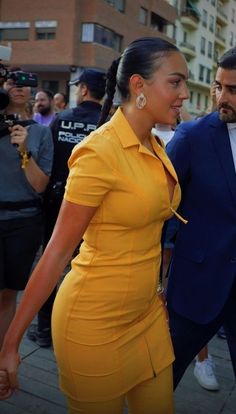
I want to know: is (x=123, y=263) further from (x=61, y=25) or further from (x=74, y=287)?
(x=61, y=25)

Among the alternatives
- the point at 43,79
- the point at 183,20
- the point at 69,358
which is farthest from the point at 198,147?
the point at 183,20

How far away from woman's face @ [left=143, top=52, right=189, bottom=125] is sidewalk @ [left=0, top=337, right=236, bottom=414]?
1.79m

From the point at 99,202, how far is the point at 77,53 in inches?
1188

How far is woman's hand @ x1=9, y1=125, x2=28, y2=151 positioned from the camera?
104 inches

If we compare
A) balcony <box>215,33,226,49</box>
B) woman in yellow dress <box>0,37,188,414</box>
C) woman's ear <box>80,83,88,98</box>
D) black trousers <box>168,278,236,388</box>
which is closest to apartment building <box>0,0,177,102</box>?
balcony <box>215,33,226,49</box>

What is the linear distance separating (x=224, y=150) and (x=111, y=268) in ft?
2.75

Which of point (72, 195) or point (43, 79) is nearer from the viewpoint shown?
point (72, 195)

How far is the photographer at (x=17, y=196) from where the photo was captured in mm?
2691

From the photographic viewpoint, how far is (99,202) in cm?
149

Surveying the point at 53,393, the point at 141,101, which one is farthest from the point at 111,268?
the point at 53,393

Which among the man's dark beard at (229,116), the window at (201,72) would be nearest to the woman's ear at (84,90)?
the man's dark beard at (229,116)

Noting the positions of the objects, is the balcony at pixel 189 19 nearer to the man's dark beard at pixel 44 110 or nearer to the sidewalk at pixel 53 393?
the man's dark beard at pixel 44 110

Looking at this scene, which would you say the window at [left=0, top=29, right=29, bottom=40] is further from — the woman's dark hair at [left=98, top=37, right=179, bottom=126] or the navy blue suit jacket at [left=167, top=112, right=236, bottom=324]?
the woman's dark hair at [left=98, top=37, right=179, bottom=126]

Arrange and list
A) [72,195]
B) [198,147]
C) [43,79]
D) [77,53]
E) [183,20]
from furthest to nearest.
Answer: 1. [183,20]
2. [43,79]
3. [77,53]
4. [198,147]
5. [72,195]
